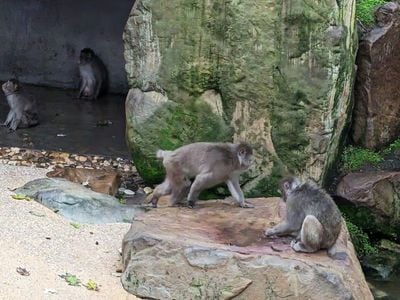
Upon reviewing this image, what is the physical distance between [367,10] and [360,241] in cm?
329

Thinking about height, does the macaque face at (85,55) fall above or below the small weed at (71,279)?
above

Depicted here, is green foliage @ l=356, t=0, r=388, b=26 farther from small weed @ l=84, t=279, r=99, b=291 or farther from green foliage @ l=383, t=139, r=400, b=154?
small weed @ l=84, t=279, r=99, b=291

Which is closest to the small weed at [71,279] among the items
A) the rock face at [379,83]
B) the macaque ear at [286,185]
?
the macaque ear at [286,185]

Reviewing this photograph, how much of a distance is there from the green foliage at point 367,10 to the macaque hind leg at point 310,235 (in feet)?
15.5

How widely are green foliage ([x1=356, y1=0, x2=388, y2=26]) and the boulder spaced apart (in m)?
3.98

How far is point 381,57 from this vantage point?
1152 cm

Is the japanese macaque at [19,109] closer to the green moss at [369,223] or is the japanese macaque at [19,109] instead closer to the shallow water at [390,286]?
the green moss at [369,223]

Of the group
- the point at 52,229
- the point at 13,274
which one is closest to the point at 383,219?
the point at 52,229

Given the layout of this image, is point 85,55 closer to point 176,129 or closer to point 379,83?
point 176,129

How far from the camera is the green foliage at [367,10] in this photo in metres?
11.9

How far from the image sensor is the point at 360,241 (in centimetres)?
1093

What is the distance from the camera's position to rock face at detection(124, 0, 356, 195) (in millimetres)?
10273

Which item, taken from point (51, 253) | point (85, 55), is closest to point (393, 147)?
point (51, 253)

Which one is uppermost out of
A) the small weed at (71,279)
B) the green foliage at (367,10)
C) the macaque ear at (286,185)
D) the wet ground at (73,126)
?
the green foliage at (367,10)
